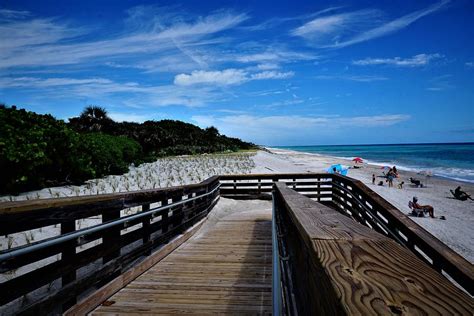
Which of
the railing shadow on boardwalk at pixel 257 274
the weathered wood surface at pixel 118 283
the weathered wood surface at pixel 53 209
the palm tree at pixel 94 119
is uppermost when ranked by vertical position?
the palm tree at pixel 94 119

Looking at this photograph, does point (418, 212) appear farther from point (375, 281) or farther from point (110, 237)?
point (375, 281)

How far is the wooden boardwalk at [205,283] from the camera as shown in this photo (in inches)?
119

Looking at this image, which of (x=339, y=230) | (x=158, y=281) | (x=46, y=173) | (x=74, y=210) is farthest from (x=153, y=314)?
(x=46, y=173)

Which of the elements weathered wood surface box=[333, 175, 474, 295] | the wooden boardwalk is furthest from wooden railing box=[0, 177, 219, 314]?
weathered wood surface box=[333, 175, 474, 295]

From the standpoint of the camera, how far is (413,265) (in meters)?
0.96

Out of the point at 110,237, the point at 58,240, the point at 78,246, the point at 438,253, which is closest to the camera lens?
the point at 438,253

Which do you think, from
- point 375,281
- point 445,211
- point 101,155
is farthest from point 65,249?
point 445,211

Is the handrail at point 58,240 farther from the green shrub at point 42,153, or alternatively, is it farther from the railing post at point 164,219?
the green shrub at point 42,153

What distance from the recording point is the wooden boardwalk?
9.88 feet

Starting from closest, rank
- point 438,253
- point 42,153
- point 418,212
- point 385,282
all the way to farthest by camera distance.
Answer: point 385,282
point 438,253
point 42,153
point 418,212

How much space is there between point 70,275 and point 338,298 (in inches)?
109

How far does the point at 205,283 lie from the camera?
364 cm

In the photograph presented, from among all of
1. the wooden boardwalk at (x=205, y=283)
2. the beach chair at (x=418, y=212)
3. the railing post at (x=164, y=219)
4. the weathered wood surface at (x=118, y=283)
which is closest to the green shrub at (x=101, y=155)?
the railing post at (x=164, y=219)

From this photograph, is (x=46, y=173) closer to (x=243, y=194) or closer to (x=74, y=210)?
(x=243, y=194)
